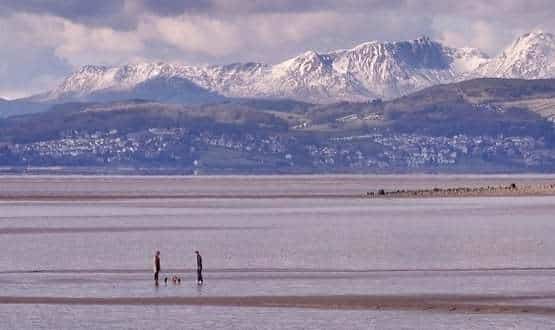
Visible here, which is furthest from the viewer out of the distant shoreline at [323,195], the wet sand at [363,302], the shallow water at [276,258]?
the distant shoreline at [323,195]

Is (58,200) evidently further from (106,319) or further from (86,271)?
(106,319)

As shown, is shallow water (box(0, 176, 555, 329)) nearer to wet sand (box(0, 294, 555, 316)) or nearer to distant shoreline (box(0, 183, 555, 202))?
wet sand (box(0, 294, 555, 316))

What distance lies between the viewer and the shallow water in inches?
2016

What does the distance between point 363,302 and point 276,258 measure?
1944cm

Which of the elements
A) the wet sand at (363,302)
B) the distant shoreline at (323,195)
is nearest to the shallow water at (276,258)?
the wet sand at (363,302)

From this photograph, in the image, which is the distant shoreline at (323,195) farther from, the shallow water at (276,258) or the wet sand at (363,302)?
the wet sand at (363,302)

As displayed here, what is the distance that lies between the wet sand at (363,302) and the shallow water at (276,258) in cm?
113

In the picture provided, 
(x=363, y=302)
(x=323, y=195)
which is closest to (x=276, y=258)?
(x=363, y=302)

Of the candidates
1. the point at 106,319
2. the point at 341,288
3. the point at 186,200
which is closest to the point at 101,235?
the point at 341,288

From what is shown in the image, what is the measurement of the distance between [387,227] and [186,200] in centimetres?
5422

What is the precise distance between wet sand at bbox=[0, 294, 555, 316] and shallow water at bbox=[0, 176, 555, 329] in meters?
1.13

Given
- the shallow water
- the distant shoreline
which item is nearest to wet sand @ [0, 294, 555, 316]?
the shallow water

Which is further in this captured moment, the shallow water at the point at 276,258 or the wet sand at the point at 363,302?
the wet sand at the point at 363,302

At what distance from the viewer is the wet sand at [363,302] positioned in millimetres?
52656
